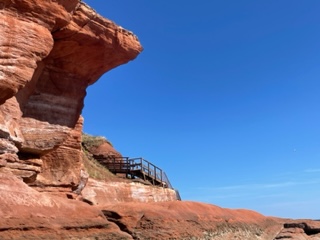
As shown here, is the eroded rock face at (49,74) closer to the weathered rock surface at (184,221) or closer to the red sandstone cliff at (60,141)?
the red sandstone cliff at (60,141)

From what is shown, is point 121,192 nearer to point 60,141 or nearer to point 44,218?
point 60,141

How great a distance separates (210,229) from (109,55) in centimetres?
819

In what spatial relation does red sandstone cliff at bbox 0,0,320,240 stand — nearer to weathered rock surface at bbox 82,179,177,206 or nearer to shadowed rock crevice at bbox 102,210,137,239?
shadowed rock crevice at bbox 102,210,137,239

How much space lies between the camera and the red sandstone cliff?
916cm

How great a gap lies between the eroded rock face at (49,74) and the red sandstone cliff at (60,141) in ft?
0.10

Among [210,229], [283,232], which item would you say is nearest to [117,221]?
[210,229]

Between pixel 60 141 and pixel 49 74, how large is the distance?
276cm

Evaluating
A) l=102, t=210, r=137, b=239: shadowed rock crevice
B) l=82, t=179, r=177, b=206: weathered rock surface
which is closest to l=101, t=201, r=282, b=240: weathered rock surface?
l=102, t=210, r=137, b=239: shadowed rock crevice

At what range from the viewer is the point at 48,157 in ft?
54.2

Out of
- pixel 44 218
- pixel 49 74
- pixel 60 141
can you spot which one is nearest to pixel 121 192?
pixel 60 141

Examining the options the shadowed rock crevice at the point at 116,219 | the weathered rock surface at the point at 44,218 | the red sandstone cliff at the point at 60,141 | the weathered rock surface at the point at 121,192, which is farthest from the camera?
the weathered rock surface at the point at 121,192

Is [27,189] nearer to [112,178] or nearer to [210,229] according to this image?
[210,229]

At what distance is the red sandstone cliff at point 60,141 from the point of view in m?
9.16

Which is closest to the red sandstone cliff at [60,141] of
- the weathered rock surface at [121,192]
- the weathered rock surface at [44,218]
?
the weathered rock surface at [44,218]
